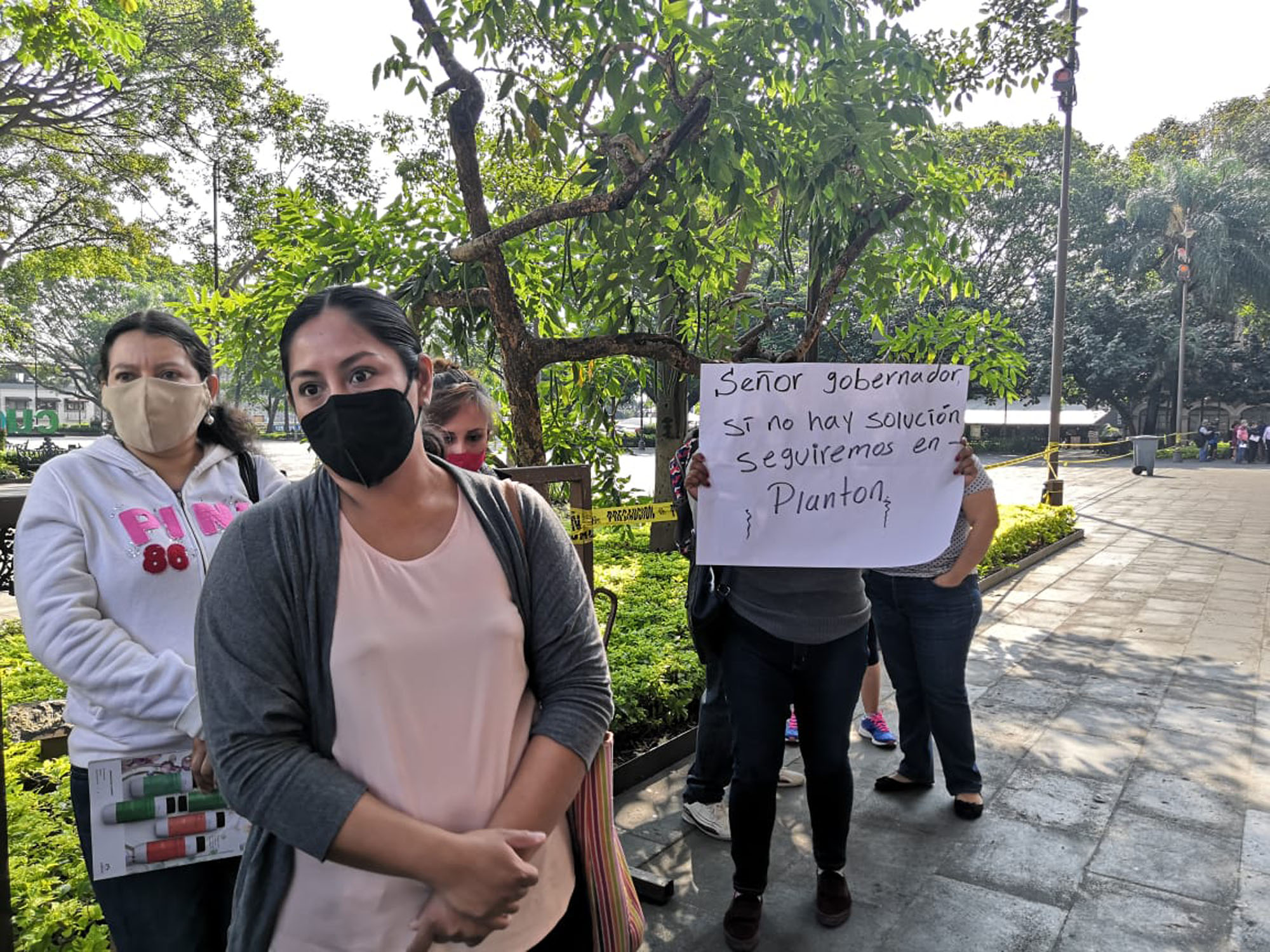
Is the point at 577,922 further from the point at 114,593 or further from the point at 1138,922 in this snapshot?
the point at 1138,922

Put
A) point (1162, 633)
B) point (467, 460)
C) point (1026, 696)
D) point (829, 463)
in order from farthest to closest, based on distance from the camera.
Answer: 1. point (1162, 633)
2. point (1026, 696)
3. point (829, 463)
4. point (467, 460)

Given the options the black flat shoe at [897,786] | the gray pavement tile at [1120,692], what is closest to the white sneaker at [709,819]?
the black flat shoe at [897,786]

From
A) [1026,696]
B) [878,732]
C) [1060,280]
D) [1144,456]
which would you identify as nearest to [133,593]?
[878,732]

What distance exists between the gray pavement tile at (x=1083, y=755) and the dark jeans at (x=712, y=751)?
1685 millimetres

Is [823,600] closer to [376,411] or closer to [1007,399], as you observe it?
[376,411]

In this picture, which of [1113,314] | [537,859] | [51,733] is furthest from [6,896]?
[1113,314]

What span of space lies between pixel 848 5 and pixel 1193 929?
4266mm

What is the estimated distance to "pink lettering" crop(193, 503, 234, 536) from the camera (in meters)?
1.87

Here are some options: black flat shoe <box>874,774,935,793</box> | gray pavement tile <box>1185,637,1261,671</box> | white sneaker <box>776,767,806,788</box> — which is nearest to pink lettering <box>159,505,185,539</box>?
white sneaker <box>776,767,806,788</box>

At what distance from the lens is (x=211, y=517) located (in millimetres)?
1899

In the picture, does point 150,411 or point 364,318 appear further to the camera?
point 150,411

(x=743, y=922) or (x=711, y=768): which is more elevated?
(x=711, y=768)

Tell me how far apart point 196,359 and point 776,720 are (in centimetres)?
195

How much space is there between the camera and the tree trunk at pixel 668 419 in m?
8.96
